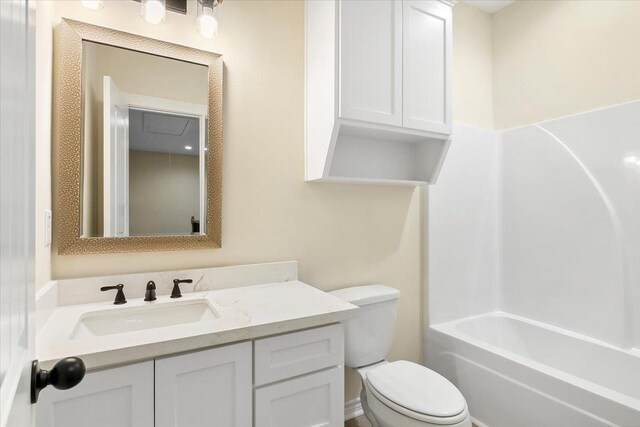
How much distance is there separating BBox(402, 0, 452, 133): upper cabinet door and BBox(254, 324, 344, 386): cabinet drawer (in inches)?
46.3

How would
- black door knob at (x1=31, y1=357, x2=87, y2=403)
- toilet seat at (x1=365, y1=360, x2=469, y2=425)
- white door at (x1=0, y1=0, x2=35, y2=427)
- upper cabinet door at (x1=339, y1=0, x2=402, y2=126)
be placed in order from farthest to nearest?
upper cabinet door at (x1=339, y1=0, x2=402, y2=126) < toilet seat at (x1=365, y1=360, x2=469, y2=425) < black door knob at (x1=31, y1=357, x2=87, y2=403) < white door at (x1=0, y1=0, x2=35, y2=427)

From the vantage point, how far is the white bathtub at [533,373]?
151 cm

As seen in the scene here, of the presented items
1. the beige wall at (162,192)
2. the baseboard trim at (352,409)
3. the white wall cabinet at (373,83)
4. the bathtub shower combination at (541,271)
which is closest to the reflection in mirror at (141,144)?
the beige wall at (162,192)

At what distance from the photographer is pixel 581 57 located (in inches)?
86.2

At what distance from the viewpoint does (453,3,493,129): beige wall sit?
2504 millimetres

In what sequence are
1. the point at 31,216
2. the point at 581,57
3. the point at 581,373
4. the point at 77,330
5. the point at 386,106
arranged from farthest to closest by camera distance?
the point at 581,57
the point at 581,373
the point at 386,106
the point at 77,330
the point at 31,216

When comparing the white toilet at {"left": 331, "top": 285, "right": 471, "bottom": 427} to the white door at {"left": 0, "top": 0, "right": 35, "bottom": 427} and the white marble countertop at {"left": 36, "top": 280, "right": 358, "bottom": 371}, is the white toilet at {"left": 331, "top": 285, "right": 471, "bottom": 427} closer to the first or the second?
the white marble countertop at {"left": 36, "top": 280, "right": 358, "bottom": 371}

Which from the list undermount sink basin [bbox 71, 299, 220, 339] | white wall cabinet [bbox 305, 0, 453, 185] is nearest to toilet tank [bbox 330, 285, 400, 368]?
white wall cabinet [bbox 305, 0, 453, 185]

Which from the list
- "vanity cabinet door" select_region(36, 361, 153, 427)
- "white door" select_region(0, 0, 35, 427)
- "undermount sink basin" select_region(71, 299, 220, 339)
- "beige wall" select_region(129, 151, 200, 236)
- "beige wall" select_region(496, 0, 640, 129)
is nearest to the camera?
"white door" select_region(0, 0, 35, 427)

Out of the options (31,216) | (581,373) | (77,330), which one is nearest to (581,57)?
(581,373)

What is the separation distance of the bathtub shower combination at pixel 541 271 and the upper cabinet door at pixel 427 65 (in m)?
0.55

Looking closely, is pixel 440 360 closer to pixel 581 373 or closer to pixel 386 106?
pixel 581 373

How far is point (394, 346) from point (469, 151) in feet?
4.87

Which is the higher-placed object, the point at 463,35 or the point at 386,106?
the point at 463,35
